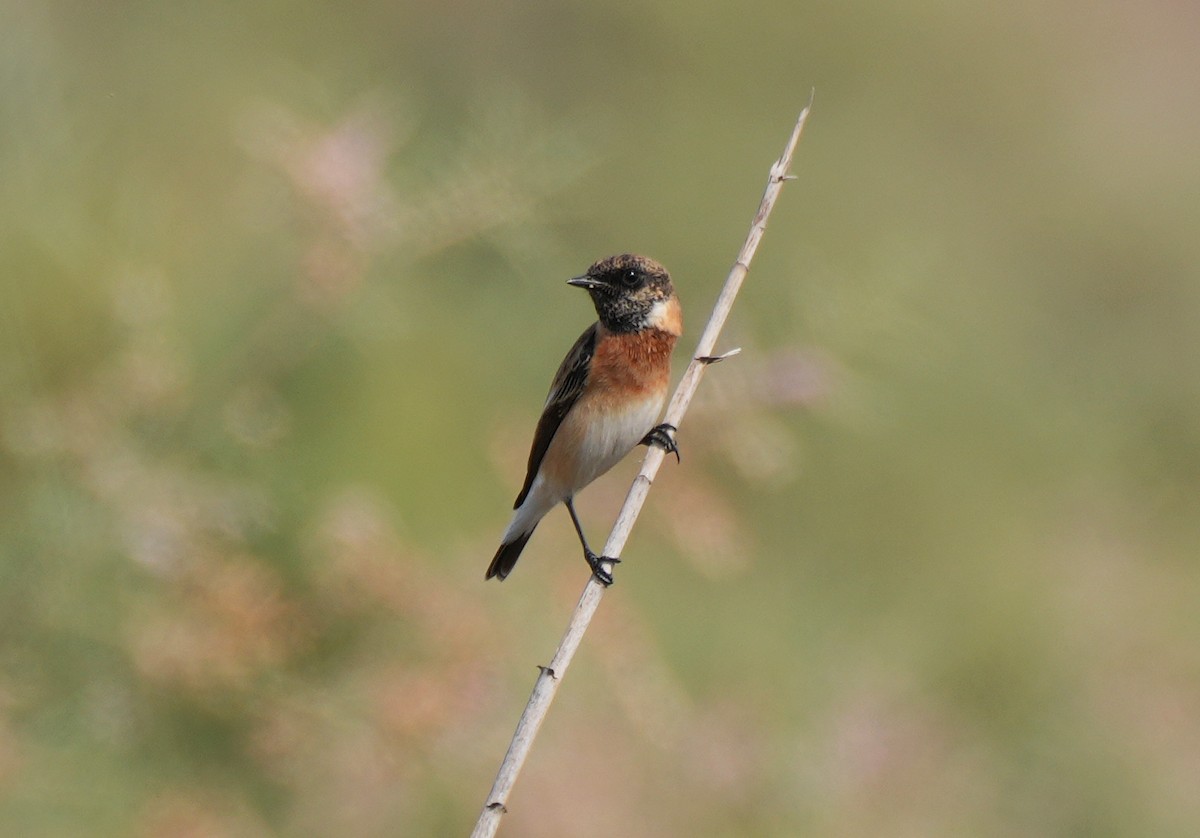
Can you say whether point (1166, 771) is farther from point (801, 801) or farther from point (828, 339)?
point (828, 339)

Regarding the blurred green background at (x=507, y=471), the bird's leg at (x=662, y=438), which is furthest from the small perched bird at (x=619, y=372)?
the blurred green background at (x=507, y=471)

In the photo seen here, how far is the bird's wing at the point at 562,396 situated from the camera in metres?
4.78

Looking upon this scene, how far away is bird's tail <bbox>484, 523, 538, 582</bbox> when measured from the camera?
488 centimetres

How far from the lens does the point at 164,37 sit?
9.53 meters

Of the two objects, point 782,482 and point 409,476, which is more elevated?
point 782,482

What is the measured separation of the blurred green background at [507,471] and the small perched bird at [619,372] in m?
0.34

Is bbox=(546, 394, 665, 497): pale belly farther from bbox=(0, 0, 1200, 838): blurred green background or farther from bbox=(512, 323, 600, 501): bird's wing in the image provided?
bbox=(0, 0, 1200, 838): blurred green background

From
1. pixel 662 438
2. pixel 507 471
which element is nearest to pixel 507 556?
pixel 507 471

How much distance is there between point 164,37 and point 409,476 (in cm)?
436

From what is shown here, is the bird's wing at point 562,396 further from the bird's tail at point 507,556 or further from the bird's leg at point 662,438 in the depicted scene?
the bird's leg at point 662,438

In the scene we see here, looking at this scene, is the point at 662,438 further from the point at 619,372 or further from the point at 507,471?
the point at 507,471

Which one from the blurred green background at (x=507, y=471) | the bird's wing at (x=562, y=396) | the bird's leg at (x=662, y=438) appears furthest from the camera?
the blurred green background at (x=507, y=471)

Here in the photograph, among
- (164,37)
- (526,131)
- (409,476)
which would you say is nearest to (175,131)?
(164,37)

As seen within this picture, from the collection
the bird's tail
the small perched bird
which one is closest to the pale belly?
the small perched bird
